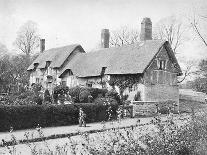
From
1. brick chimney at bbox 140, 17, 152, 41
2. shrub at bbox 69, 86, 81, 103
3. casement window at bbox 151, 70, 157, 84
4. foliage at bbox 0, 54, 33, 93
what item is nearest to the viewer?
shrub at bbox 69, 86, 81, 103

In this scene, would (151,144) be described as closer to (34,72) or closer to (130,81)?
(130,81)

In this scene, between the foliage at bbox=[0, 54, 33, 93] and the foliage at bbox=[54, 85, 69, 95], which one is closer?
the foliage at bbox=[54, 85, 69, 95]

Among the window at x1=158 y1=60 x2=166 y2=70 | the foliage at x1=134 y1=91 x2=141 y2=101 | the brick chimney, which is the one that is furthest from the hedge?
the brick chimney

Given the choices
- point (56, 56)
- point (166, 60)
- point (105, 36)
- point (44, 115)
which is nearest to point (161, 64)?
point (166, 60)

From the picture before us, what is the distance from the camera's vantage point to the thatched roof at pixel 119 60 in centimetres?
3397

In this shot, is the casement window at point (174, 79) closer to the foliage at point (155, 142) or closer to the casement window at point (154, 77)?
the casement window at point (154, 77)

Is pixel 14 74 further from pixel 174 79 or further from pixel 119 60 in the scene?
pixel 174 79

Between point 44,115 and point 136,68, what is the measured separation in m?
14.3

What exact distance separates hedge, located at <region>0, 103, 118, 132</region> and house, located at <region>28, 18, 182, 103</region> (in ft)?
31.3

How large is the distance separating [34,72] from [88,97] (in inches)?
943

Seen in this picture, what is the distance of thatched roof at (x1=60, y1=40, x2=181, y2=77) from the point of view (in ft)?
111

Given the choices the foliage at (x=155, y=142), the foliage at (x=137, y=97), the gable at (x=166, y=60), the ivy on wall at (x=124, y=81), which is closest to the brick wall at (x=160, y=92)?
the foliage at (x=137, y=97)

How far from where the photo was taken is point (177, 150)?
787 centimetres

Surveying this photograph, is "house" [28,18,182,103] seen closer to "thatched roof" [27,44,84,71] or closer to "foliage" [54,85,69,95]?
"thatched roof" [27,44,84,71]
